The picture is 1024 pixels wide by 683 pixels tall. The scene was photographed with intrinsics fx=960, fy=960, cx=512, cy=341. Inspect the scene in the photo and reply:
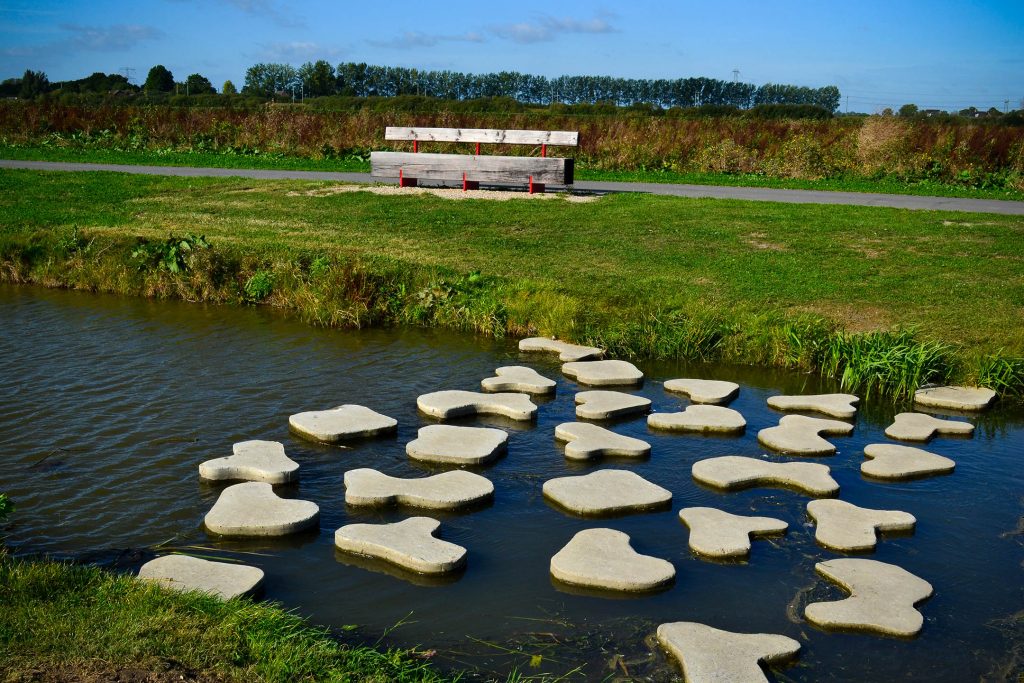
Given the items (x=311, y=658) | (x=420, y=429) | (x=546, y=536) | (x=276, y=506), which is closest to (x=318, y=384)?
(x=420, y=429)

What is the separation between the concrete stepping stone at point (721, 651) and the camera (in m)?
4.29

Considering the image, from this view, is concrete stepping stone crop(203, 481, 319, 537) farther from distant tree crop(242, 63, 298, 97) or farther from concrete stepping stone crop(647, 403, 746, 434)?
distant tree crop(242, 63, 298, 97)

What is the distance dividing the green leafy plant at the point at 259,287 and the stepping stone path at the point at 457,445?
4.93 meters

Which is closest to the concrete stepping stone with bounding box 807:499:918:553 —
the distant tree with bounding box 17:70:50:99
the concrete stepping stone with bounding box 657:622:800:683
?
the concrete stepping stone with bounding box 657:622:800:683

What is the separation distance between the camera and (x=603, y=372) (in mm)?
8805

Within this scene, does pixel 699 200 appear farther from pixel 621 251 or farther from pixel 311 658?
pixel 311 658

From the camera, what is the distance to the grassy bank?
31.2 ft

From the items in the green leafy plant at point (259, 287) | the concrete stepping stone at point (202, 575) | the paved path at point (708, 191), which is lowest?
the concrete stepping stone at point (202, 575)

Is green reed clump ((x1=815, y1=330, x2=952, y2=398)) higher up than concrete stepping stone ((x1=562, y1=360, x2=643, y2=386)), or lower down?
higher up

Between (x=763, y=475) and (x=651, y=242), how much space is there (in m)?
6.72

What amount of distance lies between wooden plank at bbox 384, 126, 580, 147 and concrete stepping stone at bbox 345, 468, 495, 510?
12.0 m

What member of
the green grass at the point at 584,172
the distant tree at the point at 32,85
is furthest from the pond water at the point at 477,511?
the distant tree at the point at 32,85

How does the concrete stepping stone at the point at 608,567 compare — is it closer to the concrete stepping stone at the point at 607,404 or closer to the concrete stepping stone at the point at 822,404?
the concrete stepping stone at the point at 607,404

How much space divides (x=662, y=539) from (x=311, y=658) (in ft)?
7.74
